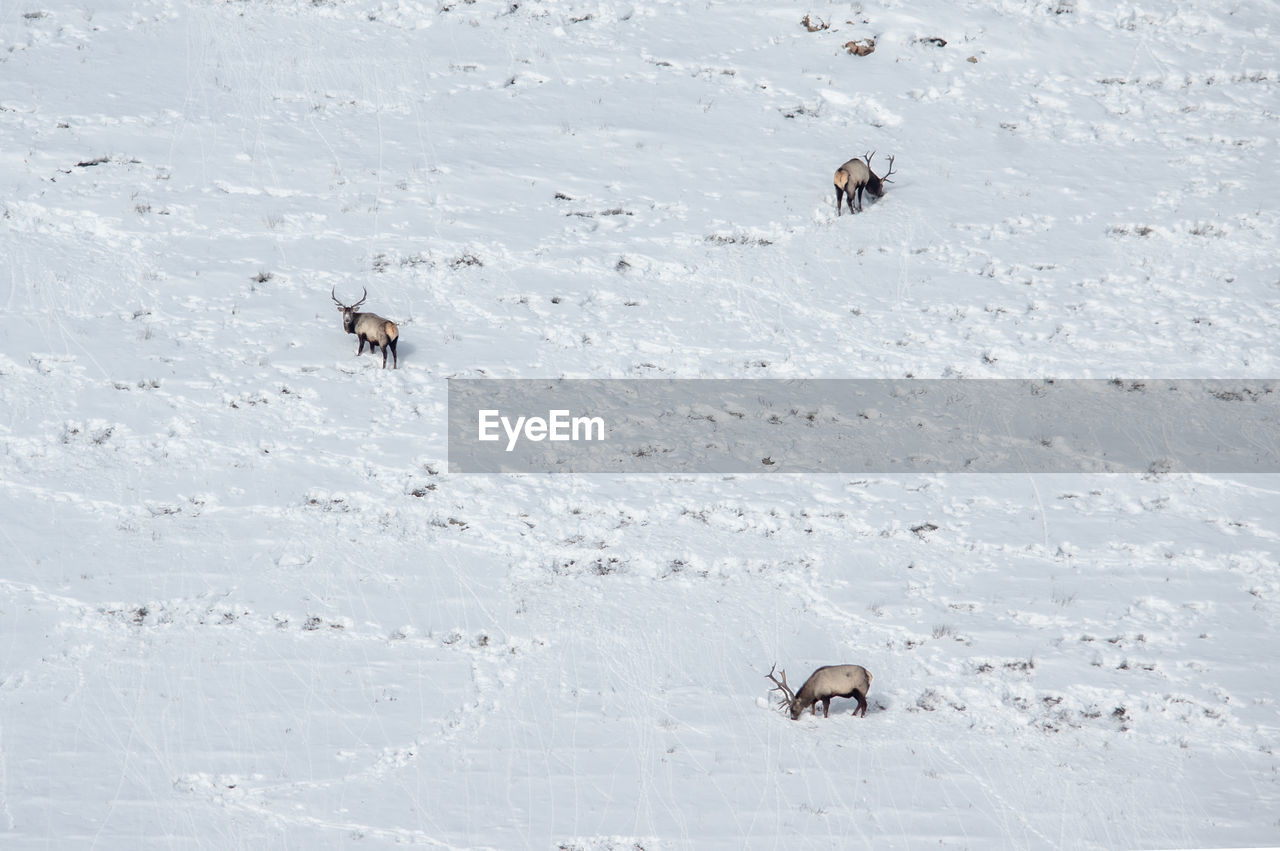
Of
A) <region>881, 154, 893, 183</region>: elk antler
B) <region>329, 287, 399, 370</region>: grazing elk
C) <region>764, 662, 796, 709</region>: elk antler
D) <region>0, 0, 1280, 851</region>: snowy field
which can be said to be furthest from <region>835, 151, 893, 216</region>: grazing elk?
<region>764, 662, 796, 709</region>: elk antler

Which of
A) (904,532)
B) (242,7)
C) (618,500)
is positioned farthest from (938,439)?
(242,7)

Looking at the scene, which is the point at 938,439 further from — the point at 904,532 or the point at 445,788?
the point at 445,788

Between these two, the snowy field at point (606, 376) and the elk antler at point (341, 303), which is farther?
the elk antler at point (341, 303)

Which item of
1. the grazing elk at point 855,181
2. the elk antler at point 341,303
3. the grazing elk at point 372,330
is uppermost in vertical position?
the grazing elk at point 855,181

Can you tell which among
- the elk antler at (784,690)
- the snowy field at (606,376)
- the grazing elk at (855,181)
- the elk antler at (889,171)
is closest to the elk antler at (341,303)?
the snowy field at (606,376)

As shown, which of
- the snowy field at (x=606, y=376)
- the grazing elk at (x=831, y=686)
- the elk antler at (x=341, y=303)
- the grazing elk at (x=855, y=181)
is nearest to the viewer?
the snowy field at (x=606, y=376)

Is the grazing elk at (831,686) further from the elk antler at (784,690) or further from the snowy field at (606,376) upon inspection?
the snowy field at (606,376)
